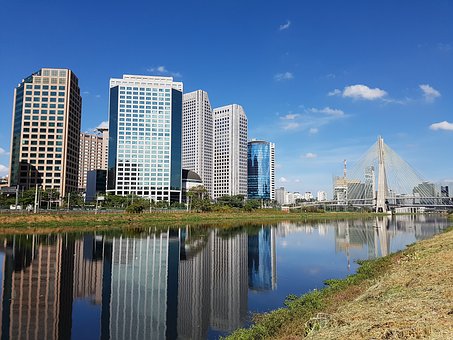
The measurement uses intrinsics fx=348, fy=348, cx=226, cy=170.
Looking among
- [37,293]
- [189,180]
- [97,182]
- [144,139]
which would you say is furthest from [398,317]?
[189,180]

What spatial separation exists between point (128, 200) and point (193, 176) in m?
77.7

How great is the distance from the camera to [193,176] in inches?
7820

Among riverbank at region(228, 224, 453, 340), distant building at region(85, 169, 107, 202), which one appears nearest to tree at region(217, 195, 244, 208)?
distant building at region(85, 169, 107, 202)

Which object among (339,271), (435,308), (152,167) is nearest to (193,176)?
(152,167)

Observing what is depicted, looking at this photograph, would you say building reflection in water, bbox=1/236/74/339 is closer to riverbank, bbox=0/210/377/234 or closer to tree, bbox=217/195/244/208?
riverbank, bbox=0/210/377/234

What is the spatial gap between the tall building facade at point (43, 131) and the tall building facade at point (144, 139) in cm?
2398

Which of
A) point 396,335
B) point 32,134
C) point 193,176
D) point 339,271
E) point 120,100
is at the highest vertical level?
point 120,100

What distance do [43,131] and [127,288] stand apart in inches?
5141

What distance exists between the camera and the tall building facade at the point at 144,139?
521 ft

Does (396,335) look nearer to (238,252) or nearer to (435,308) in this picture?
(435,308)

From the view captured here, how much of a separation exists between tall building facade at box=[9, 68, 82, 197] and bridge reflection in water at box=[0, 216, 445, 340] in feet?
326

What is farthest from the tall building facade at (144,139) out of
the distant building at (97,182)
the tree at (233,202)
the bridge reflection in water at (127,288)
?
the bridge reflection in water at (127,288)

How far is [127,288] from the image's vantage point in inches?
910

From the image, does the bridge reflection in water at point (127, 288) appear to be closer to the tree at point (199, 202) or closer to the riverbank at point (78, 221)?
the riverbank at point (78, 221)
